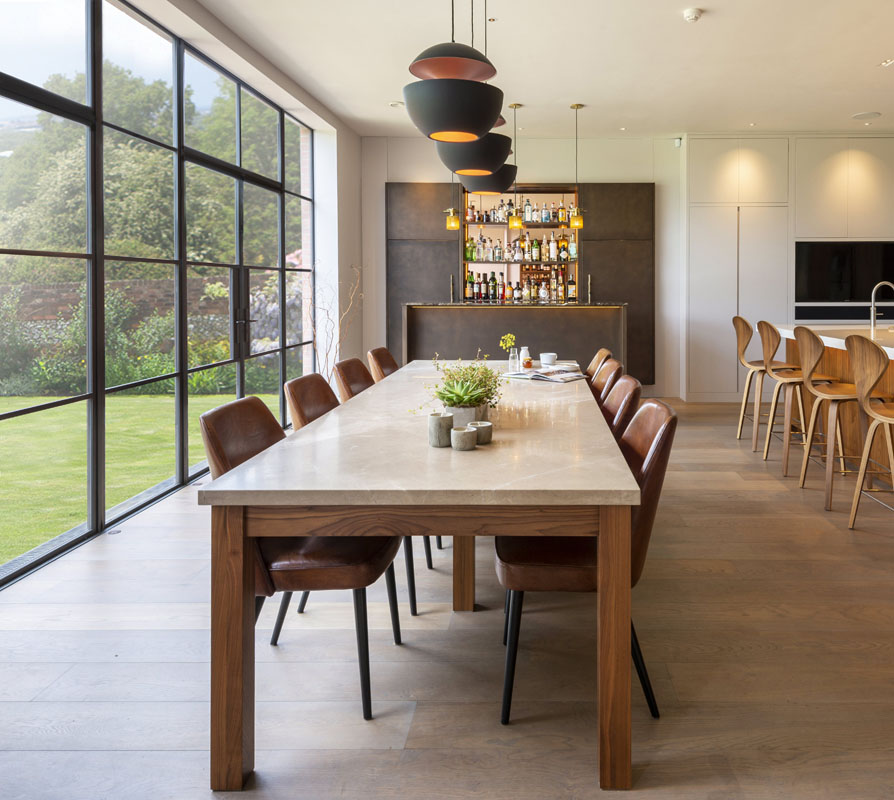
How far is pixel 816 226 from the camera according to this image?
28.2 feet

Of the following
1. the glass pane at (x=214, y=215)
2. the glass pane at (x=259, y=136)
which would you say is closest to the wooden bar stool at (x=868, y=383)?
the glass pane at (x=214, y=215)

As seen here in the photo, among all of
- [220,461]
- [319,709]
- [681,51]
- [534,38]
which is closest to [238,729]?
[319,709]

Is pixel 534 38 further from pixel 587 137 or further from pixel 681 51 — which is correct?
pixel 587 137

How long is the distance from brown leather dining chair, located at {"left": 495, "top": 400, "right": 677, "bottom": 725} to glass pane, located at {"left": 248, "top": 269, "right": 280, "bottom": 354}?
14.8 feet

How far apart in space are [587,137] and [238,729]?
8.12m

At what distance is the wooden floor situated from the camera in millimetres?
1948

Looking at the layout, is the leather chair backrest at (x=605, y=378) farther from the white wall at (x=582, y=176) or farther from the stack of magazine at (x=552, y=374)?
the white wall at (x=582, y=176)

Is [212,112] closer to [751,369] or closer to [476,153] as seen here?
[476,153]

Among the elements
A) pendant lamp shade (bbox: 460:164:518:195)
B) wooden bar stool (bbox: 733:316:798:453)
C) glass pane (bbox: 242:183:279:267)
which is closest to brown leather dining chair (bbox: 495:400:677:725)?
pendant lamp shade (bbox: 460:164:518:195)

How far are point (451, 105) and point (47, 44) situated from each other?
8.34 feet

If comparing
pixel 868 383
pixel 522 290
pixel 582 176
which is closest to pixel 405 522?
pixel 868 383

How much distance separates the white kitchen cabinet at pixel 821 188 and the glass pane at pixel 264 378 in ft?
18.5

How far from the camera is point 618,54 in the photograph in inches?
231

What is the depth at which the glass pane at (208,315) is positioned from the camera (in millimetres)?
5496
